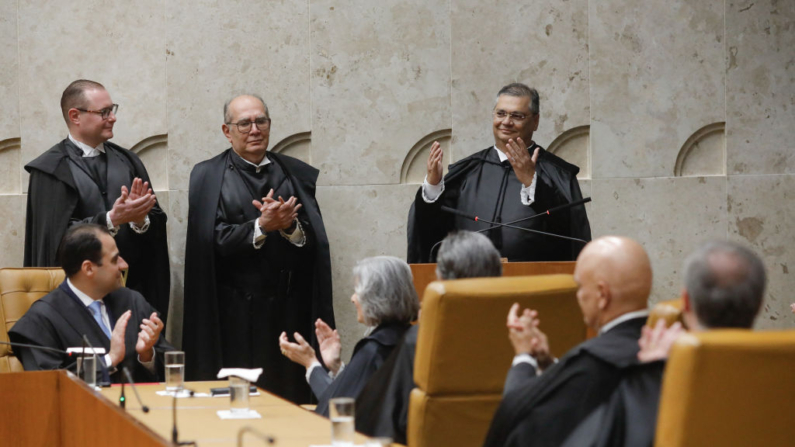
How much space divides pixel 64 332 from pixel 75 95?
5.70 ft

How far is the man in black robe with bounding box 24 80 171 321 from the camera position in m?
5.66

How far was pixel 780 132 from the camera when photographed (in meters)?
6.27

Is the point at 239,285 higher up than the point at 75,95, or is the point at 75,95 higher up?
the point at 75,95

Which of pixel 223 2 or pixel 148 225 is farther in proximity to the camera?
pixel 223 2

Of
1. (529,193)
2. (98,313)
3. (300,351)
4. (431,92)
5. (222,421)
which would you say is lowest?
(222,421)

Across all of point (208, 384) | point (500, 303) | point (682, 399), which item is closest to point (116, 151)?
point (208, 384)

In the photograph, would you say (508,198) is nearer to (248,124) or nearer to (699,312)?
(248,124)

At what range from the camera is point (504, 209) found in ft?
18.0

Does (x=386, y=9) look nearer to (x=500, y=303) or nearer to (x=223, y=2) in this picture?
(x=223, y=2)

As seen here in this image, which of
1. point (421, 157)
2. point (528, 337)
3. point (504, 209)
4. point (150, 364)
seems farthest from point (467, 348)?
point (421, 157)

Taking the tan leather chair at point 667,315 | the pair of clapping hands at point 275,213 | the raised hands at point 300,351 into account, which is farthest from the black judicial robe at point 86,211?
the tan leather chair at point 667,315

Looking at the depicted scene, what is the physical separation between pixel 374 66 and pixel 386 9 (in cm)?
37

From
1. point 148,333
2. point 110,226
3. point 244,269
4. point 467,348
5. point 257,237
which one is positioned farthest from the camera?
point 244,269

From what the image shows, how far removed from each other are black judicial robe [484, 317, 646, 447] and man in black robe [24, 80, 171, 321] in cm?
330
